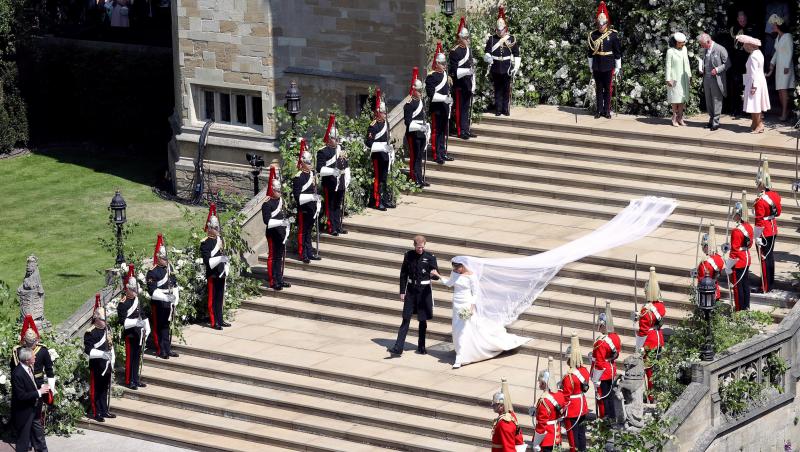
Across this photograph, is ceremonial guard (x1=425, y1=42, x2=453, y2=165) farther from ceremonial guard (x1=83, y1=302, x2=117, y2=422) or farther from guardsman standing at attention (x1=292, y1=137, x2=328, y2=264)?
ceremonial guard (x1=83, y1=302, x2=117, y2=422)

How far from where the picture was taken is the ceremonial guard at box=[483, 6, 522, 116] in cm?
3534

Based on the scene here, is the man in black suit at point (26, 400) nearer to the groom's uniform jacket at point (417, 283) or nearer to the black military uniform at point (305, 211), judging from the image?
the groom's uniform jacket at point (417, 283)

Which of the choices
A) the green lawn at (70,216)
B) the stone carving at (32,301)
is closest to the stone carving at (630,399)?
the stone carving at (32,301)

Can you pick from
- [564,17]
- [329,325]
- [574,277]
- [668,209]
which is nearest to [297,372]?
[329,325]

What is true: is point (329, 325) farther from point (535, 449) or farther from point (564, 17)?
point (564, 17)

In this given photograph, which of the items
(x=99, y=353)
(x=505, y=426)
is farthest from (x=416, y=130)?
(x=505, y=426)

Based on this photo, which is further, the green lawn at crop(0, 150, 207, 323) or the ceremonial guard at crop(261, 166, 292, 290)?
the green lawn at crop(0, 150, 207, 323)

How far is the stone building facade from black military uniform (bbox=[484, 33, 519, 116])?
248 cm

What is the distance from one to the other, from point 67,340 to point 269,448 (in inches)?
152

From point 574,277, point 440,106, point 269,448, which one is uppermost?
point 440,106

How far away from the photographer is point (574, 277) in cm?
3109

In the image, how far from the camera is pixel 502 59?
35.3 meters

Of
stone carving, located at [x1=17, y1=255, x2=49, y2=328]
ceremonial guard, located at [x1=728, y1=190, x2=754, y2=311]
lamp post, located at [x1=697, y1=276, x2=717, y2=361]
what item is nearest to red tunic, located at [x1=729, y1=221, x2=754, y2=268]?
ceremonial guard, located at [x1=728, y1=190, x2=754, y2=311]

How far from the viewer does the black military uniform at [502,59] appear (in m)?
35.3
